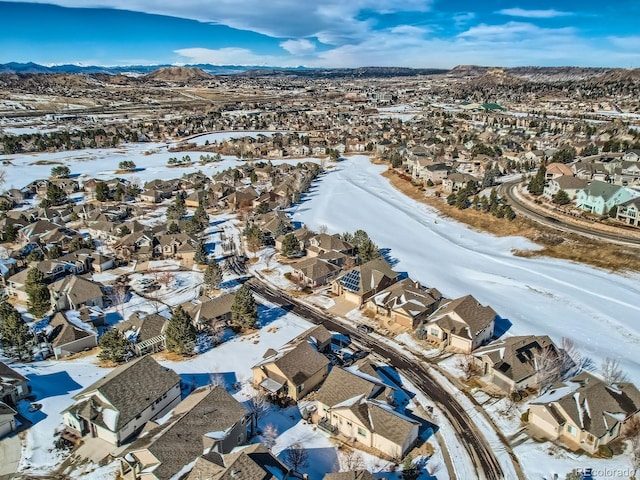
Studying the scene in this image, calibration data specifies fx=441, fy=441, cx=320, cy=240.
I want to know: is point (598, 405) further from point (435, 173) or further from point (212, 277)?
point (435, 173)

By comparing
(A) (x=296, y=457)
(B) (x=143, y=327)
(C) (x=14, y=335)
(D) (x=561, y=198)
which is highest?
(D) (x=561, y=198)

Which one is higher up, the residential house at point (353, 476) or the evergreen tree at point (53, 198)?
the evergreen tree at point (53, 198)

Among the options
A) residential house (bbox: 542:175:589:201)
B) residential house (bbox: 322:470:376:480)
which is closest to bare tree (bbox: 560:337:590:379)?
residential house (bbox: 322:470:376:480)

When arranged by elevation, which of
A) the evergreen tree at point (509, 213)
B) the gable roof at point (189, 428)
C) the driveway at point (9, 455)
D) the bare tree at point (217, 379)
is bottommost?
the bare tree at point (217, 379)

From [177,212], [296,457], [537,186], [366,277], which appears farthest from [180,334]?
[537,186]

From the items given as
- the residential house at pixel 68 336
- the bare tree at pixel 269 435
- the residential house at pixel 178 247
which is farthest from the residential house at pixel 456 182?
the residential house at pixel 68 336

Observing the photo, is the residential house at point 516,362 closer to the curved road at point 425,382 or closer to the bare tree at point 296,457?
the curved road at point 425,382
